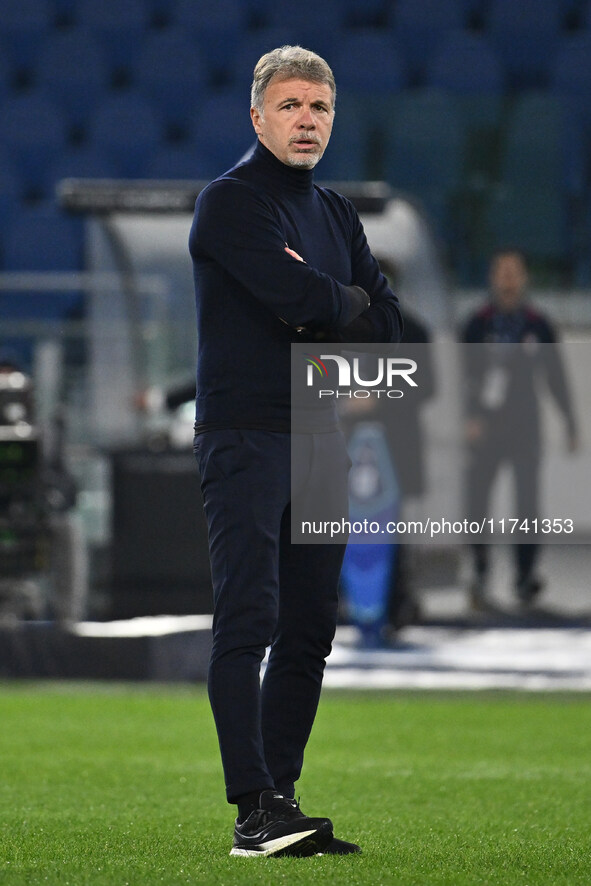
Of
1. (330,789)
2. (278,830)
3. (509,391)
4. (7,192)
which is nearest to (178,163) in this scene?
(7,192)

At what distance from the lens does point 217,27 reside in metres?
6.65

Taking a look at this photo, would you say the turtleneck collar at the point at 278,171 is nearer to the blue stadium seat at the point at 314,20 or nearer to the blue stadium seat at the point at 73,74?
→ the blue stadium seat at the point at 314,20

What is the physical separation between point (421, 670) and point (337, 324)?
2.19 meters

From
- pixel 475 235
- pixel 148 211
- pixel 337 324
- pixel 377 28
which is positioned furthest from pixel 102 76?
pixel 337 324

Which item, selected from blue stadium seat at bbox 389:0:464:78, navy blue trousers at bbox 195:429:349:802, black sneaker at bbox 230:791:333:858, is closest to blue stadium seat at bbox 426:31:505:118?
blue stadium seat at bbox 389:0:464:78

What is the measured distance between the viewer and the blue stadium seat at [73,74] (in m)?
6.70

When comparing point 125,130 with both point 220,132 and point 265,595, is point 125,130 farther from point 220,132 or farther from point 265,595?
point 265,595

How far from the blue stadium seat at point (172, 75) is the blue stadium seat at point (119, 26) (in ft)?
0.21

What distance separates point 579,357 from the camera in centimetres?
479

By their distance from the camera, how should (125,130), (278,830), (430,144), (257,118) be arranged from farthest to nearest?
(125,130) → (430,144) → (257,118) → (278,830)

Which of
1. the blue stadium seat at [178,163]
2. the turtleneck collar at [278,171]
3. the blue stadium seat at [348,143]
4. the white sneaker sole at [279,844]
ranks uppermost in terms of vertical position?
the blue stadium seat at [178,163]

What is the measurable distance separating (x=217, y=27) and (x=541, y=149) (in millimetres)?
1809

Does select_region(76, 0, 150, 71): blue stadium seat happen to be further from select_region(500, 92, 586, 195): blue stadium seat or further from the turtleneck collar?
the turtleneck collar

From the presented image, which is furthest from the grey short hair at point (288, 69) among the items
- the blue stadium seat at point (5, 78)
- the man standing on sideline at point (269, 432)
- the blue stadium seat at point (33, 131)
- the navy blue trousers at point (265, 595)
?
the blue stadium seat at point (5, 78)
